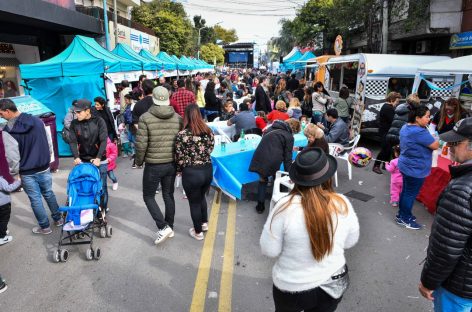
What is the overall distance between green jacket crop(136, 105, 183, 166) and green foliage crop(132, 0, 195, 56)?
29674 mm

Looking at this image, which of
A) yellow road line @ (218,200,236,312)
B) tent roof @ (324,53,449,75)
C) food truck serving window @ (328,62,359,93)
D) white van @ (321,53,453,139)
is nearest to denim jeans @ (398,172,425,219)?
yellow road line @ (218,200,236,312)

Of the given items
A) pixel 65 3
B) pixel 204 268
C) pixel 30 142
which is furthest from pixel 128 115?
pixel 65 3

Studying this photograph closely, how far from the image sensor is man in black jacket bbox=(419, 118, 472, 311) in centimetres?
191

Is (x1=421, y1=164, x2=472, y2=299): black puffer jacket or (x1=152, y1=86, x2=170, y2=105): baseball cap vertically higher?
(x1=152, y1=86, x2=170, y2=105): baseball cap

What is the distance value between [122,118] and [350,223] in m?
7.69

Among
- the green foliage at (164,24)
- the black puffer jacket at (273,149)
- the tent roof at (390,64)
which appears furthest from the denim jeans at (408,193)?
the green foliage at (164,24)

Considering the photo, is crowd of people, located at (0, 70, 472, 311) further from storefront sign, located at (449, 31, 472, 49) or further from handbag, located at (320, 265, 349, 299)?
storefront sign, located at (449, 31, 472, 49)

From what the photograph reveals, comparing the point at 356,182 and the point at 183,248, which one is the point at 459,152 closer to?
the point at 183,248

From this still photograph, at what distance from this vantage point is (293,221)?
6.09ft

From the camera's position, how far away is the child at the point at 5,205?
382 centimetres

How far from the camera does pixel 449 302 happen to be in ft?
6.93

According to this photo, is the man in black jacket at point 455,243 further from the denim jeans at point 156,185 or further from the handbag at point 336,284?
the denim jeans at point 156,185

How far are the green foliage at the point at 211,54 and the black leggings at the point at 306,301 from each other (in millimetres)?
54931

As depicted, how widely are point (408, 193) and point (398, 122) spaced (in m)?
2.70
